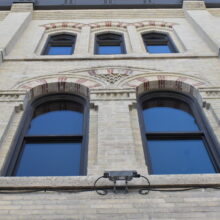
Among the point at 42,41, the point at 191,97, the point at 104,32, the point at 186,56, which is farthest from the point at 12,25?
the point at 191,97

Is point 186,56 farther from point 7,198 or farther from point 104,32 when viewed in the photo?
point 7,198

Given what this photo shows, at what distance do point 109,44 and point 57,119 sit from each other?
518 cm

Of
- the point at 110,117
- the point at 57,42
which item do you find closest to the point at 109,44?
the point at 57,42

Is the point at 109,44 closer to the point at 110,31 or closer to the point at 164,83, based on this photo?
the point at 110,31

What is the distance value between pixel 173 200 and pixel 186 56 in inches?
233

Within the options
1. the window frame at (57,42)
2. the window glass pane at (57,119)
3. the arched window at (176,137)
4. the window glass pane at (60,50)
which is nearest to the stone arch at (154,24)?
the window frame at (57,42)

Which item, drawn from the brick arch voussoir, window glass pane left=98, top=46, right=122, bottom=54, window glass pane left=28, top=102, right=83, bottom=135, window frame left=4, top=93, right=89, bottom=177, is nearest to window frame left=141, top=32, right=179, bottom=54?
window glass pane left=98, top=46, right=122, bottom=54

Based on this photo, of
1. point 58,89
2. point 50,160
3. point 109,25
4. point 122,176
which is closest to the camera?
point 122,176

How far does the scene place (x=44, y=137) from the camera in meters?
7.06

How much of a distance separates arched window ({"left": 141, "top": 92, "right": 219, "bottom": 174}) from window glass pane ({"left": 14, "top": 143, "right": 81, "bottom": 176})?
4.44ft

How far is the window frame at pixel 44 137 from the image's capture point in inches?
249

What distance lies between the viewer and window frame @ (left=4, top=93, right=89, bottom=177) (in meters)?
6.31

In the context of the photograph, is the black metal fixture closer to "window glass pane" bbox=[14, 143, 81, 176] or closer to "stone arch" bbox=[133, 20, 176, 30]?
"window glass pane" bbox=[14, 143, 81, 176]

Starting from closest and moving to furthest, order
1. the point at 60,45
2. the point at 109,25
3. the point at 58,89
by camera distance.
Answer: the point at 58,89, the point at 60,45, the point at 109,25
